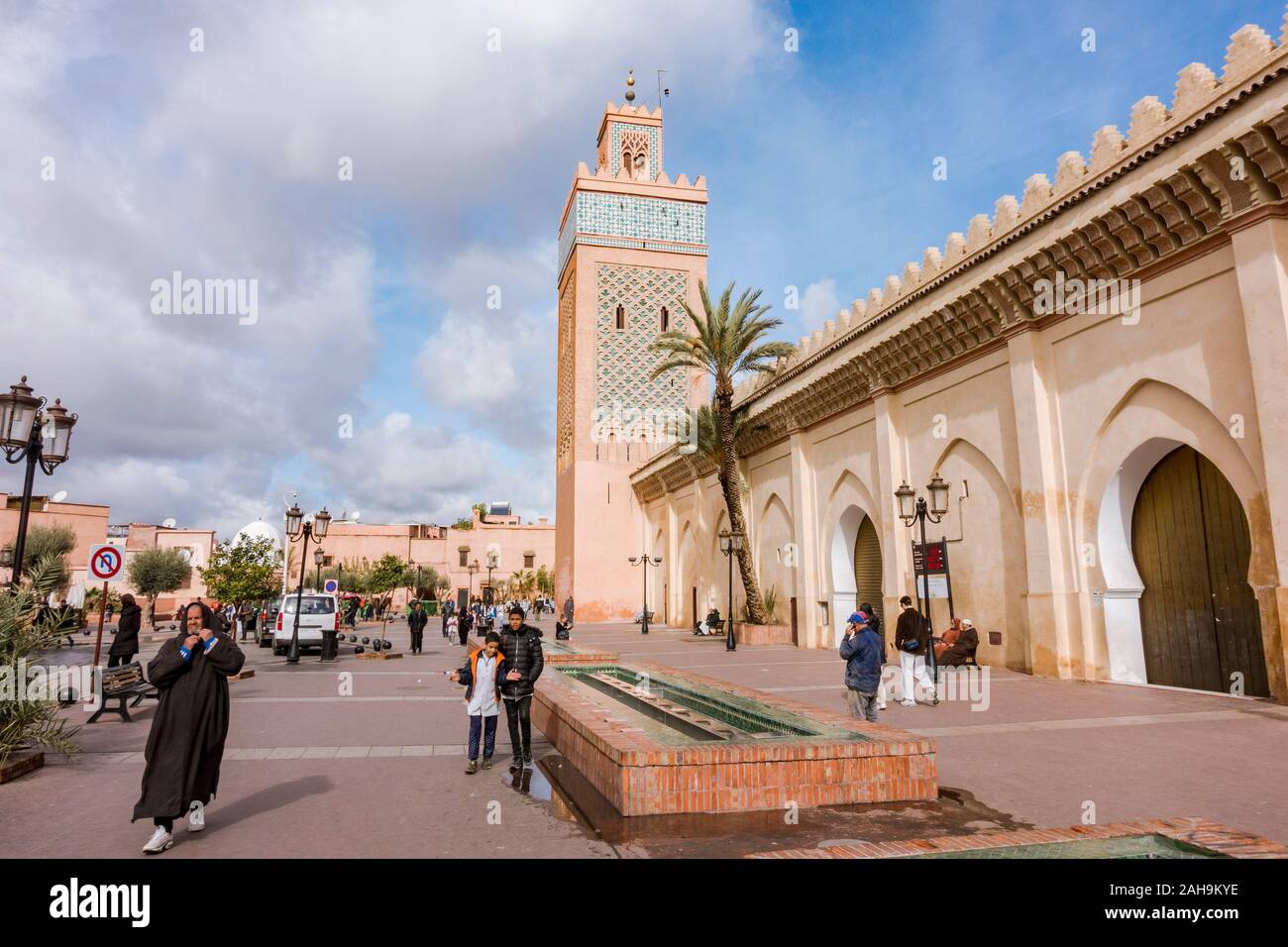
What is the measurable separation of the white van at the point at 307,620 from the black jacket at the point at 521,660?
14.8 m

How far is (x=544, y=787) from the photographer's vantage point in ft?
20.1

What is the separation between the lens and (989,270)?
13859mm

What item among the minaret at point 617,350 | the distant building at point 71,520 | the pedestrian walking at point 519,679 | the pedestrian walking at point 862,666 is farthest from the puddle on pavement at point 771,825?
the distant building at point 71,520

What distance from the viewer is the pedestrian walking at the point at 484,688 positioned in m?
6.78

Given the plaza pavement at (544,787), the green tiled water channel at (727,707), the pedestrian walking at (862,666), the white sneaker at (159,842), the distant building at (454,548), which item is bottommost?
the plaza pavement at (544,787)

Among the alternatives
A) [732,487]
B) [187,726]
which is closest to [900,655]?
[187,726]

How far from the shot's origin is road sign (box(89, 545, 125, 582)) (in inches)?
388

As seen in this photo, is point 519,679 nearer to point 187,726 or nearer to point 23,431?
point 187,726

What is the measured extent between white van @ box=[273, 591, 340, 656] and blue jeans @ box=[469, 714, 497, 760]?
1473 cm

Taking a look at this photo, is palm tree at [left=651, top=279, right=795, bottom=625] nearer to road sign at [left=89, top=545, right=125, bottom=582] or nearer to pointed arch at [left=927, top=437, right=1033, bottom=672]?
pointed arch at [left=927, top=437, right=1033, bottom=672]

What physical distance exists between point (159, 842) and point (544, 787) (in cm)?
263

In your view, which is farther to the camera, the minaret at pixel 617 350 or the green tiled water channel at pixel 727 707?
the minaret at pixel 617 350

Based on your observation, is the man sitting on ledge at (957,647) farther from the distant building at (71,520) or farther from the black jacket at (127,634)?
the distant building at (71,520)
